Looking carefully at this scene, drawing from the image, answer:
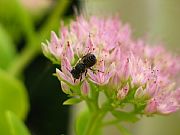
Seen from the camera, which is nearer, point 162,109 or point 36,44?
point 162,109

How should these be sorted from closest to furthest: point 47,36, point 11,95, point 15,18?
1. point 11,95
2. point 47,36
3. point 15,18

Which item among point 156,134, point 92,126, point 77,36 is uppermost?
point 77,36

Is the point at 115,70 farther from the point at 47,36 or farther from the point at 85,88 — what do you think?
the point at 47,36

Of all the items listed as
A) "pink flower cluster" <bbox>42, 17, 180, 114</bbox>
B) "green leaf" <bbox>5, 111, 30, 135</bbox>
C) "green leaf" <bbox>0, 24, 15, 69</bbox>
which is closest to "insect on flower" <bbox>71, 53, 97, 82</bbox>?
"pink flower cluster" <bbox>42, 17, 180, 114</bbox>

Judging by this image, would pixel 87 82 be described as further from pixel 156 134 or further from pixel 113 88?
pixel 156 134

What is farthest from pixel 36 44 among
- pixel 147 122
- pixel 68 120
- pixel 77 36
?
pixel 77 36

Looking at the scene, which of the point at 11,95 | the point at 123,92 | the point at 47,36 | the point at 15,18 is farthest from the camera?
the point at 15,18

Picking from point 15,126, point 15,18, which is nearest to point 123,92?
point 15,126
